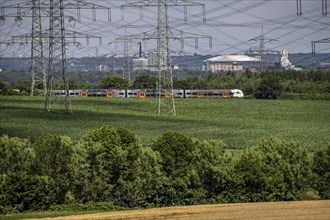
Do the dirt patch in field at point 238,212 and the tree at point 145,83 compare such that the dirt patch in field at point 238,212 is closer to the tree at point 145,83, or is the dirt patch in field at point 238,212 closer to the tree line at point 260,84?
the tree line at point 260,84

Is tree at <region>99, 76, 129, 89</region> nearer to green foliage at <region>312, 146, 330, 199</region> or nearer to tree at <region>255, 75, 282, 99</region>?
tree at <region>255, 75, 282, 99</region>

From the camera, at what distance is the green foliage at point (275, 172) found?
24.3m

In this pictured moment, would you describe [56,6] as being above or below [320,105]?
above

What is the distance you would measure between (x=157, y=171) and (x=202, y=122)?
33571mm

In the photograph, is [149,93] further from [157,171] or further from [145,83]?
[157,171]

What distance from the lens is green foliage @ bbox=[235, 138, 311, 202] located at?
24328 millimetres

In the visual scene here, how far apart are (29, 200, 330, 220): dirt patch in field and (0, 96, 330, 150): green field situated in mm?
16555

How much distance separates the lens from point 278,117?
215ft

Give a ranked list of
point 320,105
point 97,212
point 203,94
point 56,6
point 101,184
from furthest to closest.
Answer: point 203,94, point 320,105, point 56,6, point 101,184, point 97,212

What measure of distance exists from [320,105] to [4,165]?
59.0 meters

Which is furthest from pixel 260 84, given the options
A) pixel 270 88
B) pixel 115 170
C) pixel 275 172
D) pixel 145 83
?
pixel 115 170

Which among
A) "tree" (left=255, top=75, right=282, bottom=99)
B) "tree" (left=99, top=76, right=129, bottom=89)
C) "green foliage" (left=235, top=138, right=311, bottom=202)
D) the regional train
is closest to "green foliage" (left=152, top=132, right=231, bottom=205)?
"green foliage" (left=235, top=138, right=311, bottom=202)

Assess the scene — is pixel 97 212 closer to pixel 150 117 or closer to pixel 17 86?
pixel 150 117

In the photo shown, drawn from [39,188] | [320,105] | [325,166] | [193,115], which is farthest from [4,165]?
[320,105]
